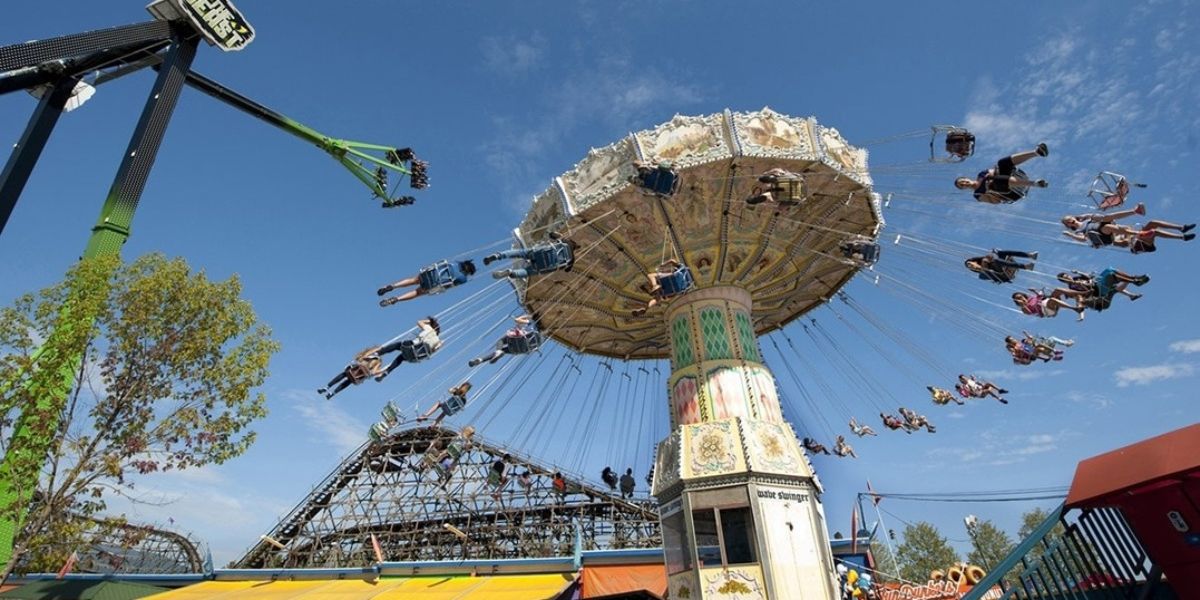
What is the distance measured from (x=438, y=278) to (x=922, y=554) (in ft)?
164

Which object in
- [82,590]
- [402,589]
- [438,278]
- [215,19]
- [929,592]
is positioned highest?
[215,19]

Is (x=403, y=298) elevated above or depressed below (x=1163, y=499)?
above

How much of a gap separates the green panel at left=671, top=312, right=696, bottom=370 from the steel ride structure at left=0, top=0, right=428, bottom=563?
1110 cm

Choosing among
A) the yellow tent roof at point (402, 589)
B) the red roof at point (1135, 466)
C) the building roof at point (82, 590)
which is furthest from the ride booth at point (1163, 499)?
the building roof at point (82, 590)

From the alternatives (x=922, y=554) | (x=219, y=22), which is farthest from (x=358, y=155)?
(x=922, y=554)

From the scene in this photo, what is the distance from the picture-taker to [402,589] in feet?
59.9

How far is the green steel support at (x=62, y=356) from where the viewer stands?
9.27 metres

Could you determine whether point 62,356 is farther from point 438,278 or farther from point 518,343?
point 518,343

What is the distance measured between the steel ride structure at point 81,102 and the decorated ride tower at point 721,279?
794 cm

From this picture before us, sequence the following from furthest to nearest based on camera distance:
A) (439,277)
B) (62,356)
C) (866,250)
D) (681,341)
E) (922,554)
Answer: (922,554) → (681,341) → (866,250) → (439,277) → (62,356)

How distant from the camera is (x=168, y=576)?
22.9m

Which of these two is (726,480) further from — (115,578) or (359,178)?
(115,578)

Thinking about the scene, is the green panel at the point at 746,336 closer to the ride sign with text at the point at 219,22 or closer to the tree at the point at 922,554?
the ride sign with text at the point at 219,22

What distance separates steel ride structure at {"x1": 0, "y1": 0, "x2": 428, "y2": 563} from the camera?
9.41 metres
